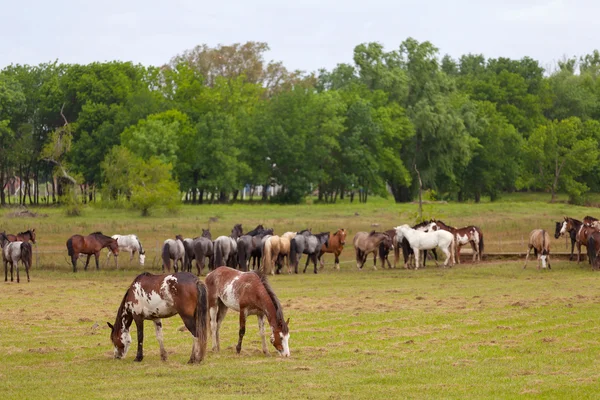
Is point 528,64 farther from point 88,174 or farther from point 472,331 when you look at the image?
point 472,331

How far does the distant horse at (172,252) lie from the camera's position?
113 feet

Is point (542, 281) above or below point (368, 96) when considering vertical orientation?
below

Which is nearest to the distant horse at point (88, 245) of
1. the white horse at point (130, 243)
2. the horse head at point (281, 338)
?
the white horse at point (130, 243)

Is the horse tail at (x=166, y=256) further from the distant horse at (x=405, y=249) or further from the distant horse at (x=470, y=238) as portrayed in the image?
the distant horse at (x=470, y=238)

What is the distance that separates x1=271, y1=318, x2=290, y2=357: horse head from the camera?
1514 cm

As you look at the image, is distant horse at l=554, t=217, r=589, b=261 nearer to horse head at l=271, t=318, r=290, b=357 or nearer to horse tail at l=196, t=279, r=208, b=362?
horse head at l=271, t=318, r=290, b=357

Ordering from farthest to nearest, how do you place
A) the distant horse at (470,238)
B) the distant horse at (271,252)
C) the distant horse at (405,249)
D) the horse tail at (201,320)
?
the distant horse at (470,238) < the distant horse at (405,249) < the distant horse at (271,252) < the horse tail at (201,320)

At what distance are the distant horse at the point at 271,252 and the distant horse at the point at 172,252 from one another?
10.8ft

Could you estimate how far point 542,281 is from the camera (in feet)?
96.2

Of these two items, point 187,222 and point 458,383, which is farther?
point 187,222

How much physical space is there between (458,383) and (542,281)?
1723 centimetres

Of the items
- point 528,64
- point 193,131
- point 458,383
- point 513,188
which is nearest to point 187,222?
point 193,131

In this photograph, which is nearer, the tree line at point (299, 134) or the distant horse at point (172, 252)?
the distant horse at point (172, 252)

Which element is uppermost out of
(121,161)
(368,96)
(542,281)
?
(368,96)
